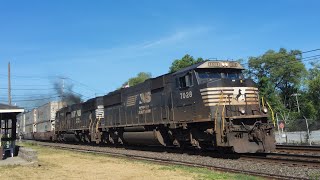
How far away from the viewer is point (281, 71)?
76625mm

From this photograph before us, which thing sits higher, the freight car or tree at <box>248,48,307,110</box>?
tree at <box>248,48,307,110</box>

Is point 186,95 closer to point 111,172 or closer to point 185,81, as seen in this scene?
point 185,81

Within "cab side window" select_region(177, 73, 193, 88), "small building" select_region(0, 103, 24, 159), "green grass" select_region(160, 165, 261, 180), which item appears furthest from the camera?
"small building" select_region(0, 103, 24, 159)

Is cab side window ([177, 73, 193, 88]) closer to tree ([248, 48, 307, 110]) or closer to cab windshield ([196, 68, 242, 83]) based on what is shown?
cab windshield ([196, 68, 242, 83])

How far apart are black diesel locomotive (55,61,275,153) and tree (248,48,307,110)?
5207 cm

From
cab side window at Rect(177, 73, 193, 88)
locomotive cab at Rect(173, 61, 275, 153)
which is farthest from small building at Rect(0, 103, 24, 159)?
locomotive cab at Rect(173, 61, 275, 153)

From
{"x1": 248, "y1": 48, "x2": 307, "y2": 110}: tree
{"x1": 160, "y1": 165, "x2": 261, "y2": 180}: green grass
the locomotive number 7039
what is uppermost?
{"x1": 248, "y1": 48, "x2": 307, "y2": 110}: tree

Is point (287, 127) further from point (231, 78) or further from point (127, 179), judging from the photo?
point (127, 179)

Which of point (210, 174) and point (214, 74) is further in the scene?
point (214, 74)

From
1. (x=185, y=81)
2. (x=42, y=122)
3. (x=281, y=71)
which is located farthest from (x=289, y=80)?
(x=185, y=81)

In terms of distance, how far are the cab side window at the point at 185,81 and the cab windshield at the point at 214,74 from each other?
0.61 metres

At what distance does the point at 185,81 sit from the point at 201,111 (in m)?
1.94

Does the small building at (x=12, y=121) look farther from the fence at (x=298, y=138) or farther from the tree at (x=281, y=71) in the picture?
the tree at (x=281, y=71)

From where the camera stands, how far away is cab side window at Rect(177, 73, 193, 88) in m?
16.9
